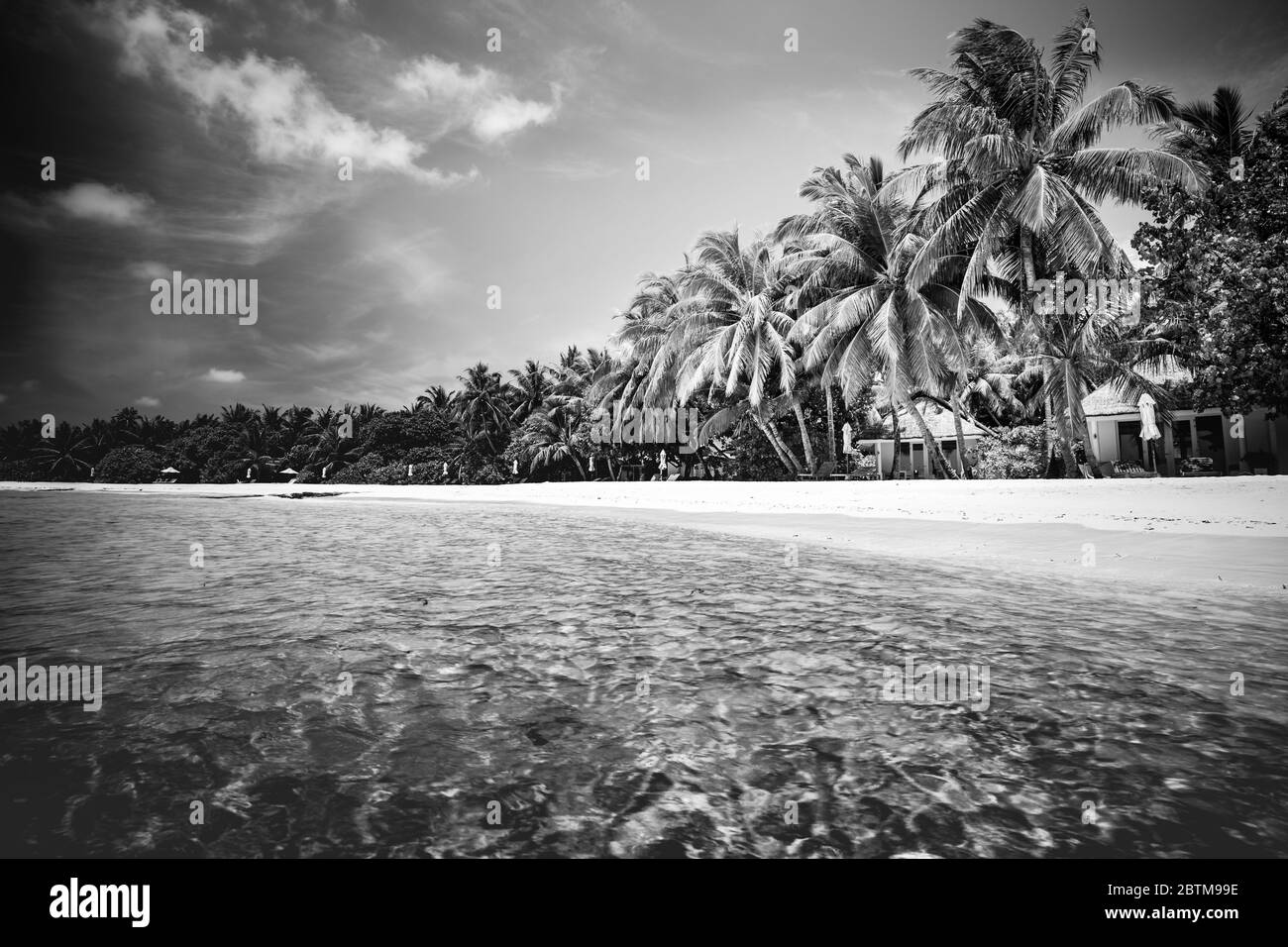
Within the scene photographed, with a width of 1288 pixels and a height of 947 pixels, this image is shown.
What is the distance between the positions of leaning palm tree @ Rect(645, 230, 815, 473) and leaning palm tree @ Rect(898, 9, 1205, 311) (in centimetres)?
585

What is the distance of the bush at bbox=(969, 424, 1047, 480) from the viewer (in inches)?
877

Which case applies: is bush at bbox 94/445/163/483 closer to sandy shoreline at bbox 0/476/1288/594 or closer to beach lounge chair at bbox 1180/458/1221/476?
sandy shoreline at bbox 0/476/1288/594

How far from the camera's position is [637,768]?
9.41 feet

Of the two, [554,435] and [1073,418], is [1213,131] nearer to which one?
[1073,418]

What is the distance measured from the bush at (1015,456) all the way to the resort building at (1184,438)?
1696mm

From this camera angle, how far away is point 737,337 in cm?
2375

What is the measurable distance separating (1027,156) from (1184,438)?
1387 centimetres

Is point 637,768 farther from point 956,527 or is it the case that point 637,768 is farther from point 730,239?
point 730,239

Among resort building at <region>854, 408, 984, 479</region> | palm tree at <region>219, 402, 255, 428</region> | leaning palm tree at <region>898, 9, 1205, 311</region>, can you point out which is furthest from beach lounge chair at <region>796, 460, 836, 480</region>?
palm tree at <region>219, 402, 255, 428</region>

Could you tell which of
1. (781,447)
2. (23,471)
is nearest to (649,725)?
(781,447)

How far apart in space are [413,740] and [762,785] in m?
1.68
